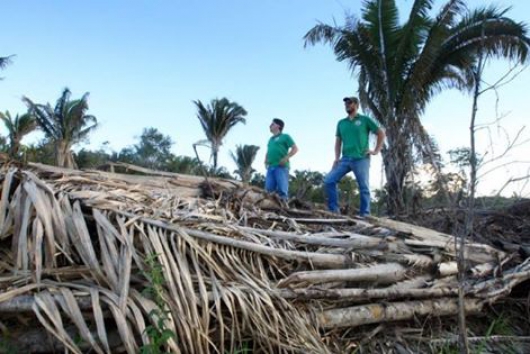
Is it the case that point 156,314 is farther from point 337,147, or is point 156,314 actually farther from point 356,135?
point 337,147

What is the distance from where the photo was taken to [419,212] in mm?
5727

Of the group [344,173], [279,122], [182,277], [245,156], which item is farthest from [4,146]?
[245,156]

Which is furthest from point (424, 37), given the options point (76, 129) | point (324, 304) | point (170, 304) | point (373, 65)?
point (76, 129)

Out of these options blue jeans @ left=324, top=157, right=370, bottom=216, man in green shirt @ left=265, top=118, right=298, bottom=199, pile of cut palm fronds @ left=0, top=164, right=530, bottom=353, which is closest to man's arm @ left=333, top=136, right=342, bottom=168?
blue jeans @ left=324, top=157, right=370, bottom=216

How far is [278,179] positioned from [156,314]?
4188 mm

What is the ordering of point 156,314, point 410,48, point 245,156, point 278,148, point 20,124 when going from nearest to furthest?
point 156,314 < point 278,148 < point 410,48 < point 20,124 < point 245,156

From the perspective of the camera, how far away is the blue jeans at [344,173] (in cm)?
498

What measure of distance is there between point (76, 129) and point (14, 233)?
23177 mm

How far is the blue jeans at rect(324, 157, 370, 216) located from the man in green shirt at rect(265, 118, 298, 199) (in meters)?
0.71

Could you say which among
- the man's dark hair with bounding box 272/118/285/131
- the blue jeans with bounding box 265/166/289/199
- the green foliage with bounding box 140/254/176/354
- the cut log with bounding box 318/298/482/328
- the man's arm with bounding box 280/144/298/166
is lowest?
the cut log with bounding box 318/298/482/328

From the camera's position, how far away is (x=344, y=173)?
17.0 feet

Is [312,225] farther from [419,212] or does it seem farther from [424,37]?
[424,37]

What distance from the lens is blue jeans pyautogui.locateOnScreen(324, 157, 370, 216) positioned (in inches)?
196

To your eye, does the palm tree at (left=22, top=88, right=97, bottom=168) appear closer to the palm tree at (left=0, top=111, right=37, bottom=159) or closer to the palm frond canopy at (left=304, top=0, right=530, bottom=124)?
the palm tree at (left=0, top=111, right=37, bottom=159)
